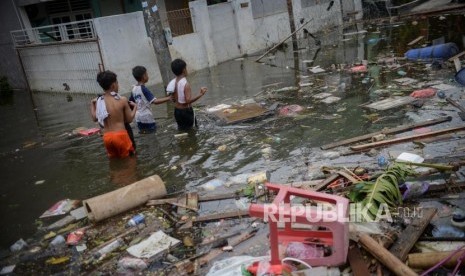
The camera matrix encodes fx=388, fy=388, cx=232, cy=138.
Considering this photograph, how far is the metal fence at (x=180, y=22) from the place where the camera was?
13039mm

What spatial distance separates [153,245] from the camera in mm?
3682

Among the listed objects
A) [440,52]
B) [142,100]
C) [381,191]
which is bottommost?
[381,191]

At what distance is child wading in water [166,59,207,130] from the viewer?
20.7 ft

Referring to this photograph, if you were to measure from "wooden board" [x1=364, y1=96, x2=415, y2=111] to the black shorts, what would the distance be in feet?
10.2

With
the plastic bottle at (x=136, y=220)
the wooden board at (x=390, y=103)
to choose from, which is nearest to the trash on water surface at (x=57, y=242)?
the plastic bottle at (x=136, y=220)

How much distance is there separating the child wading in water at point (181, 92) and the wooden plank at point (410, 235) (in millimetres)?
3986

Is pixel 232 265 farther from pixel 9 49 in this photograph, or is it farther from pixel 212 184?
pixel 9 49

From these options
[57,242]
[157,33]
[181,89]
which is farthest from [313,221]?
[157,33]

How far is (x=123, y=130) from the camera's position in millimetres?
5469

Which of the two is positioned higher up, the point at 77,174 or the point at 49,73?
the point at 49,73

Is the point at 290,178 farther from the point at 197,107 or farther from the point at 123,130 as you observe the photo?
the point at 197,107

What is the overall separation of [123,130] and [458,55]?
766 cm

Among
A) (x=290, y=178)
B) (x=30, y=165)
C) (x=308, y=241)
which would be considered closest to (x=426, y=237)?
(x=308, y=241)

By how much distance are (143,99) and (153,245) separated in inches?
127
